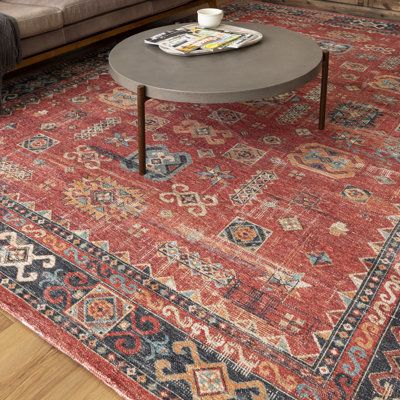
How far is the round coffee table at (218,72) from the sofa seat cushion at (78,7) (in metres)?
0.70

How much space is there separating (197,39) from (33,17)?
38.7 inches

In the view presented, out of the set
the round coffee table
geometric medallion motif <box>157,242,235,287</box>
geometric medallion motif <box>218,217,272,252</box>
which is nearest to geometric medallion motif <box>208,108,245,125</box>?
the round coffee table

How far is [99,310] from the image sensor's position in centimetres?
153

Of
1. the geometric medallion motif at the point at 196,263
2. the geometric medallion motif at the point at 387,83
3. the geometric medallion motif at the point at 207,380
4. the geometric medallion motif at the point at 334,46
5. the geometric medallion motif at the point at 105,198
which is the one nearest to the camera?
the geometric medallion motif at the point at 207,380

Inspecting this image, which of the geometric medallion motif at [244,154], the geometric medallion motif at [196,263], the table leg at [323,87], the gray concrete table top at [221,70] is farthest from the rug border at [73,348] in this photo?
the table leg at [323,87]

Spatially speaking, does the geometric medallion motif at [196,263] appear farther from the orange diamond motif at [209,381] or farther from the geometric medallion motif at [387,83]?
the geometric medallion motif at [387,83]

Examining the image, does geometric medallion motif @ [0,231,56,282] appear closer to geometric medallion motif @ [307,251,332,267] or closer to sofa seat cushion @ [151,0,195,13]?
geometric medallion motif @ [307,251,332,267]

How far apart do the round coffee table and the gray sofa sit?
0.67 m

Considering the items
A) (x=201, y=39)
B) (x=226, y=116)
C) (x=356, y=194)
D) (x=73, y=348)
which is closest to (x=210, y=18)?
(x=201, y=39)

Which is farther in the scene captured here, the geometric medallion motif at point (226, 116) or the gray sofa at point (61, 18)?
the gray sofa at point (61, 18)

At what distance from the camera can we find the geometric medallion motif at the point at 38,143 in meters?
2.38

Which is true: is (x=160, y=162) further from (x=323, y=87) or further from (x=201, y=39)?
(x=323, y=87)

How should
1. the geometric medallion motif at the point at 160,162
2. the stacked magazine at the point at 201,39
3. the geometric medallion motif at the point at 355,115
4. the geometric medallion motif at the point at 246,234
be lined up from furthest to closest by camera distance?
the geometric medallion motif at the point at 355,115, the stacked magazine at the point at 201,39, the geometric medallion motif at the point at 160,162, the geometric medallion motif at the point at 246,234

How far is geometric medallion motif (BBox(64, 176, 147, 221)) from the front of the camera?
196 centimetres
